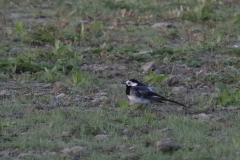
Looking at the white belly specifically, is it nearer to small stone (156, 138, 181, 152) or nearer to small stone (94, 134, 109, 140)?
small stone (94, 134, 109, 140)

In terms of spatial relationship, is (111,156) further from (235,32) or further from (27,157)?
(235,32)

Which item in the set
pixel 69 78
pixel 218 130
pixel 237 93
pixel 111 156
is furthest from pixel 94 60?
pixel 111 156

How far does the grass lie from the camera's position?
214 inches

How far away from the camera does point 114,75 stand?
29.6ft

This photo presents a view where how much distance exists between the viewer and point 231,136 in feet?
18.7

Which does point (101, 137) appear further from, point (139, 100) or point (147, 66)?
point (147, 66)

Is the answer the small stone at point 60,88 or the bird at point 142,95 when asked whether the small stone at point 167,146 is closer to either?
the bird at point 142,95

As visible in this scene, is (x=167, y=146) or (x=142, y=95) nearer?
(x=167, y=146)

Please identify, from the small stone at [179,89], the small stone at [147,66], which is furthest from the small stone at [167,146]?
the small stone at [147,66]

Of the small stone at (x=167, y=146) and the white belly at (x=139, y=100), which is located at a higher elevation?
the white belly at (x=139, y=100)

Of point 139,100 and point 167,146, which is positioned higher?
point 139,100

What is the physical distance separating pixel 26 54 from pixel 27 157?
4.98 metres

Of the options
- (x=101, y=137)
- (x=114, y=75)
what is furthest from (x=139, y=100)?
(x=114, y=75)

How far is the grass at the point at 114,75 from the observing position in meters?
5.43
